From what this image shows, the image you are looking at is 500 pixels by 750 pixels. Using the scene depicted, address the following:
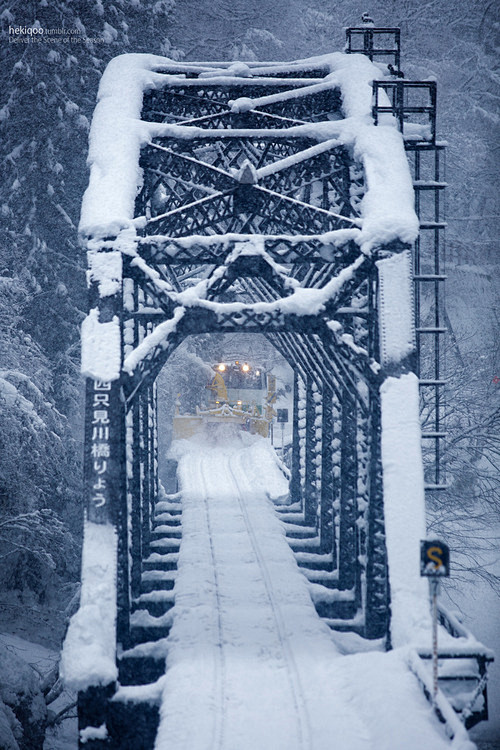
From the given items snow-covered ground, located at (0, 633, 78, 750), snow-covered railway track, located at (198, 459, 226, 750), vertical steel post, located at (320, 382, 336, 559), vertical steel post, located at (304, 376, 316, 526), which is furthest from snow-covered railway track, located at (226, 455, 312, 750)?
snow-covered ground, located at (0, 633, 78, 750)

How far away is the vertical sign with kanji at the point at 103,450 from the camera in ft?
23.6

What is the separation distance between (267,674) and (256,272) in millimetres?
5009

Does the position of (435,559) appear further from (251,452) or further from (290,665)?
(251,452)

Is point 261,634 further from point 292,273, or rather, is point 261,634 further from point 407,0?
point 407,0

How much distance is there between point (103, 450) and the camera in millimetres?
7254

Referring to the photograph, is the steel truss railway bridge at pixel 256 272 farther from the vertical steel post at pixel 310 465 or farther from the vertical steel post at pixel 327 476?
the vertical steel post at pixel 310 465

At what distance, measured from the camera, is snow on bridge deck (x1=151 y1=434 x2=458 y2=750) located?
577cm

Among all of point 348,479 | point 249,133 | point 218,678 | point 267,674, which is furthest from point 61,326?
point 267,674

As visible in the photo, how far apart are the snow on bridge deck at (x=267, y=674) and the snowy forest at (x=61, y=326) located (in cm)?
323

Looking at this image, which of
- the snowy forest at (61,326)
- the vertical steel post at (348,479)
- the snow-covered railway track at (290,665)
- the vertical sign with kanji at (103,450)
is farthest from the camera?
the snowy forest at (61,326)

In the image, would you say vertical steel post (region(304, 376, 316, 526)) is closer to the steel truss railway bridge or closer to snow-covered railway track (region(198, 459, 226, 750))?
the steel truss railway bridge

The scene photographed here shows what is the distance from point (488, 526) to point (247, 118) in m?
18.1

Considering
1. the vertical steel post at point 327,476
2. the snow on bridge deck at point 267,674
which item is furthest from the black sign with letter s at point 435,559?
the vertical steel post at point 327,476

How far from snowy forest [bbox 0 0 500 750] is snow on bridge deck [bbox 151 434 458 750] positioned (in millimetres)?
3225
